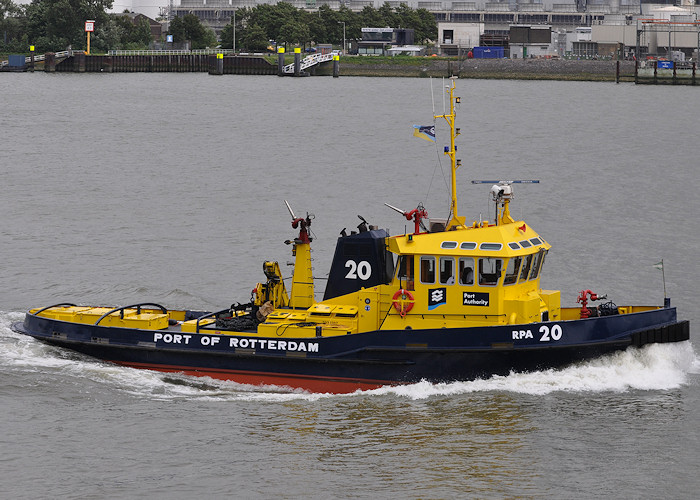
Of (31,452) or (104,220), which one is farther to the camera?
(104,220)

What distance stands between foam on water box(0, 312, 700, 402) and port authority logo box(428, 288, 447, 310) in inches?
59.1

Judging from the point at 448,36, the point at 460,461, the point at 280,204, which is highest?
the point at 448,36

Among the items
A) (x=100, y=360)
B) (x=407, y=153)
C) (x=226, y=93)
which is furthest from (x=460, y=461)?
(x=226, y=93)

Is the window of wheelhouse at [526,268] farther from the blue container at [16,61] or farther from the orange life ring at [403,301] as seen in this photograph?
the blue container at [16,61]

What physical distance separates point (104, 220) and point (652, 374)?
21.6 meters

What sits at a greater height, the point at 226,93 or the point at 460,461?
the point at 226,93

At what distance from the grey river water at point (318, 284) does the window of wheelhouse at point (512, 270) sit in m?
1.81

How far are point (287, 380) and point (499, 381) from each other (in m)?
4.01

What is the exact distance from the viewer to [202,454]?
1869cm

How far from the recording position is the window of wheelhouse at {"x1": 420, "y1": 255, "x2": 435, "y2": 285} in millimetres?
20844

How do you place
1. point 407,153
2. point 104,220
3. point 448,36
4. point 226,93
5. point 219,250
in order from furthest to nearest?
point 448,36 → point 226,93 → point 407,153 → point 104,220 → point 219,250

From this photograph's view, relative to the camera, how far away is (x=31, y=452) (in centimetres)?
1883

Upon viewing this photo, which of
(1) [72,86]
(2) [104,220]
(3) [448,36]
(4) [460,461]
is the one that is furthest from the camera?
(3) [448,36]

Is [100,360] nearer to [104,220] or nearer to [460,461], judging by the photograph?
[460,461]
